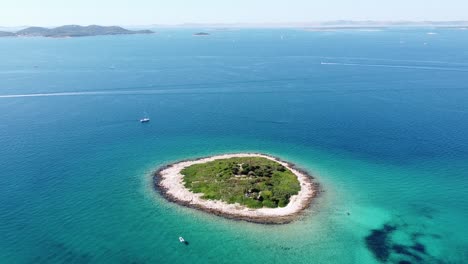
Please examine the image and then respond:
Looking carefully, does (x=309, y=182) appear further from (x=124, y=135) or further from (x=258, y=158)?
(x=124, y=135)

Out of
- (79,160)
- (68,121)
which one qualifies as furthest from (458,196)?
(68,121)

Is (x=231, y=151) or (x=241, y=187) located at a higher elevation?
(x=231, y=151)

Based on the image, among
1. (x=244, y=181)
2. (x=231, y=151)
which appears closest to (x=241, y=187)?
(x=244, y=181)

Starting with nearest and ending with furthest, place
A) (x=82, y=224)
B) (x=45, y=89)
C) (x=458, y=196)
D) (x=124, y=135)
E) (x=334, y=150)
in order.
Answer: (x=82, y=224)
(x=458, y=196)
(x=334, y=150)
(x=124, y=135)
(x=45, y=89)

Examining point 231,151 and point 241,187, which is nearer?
point 241,187

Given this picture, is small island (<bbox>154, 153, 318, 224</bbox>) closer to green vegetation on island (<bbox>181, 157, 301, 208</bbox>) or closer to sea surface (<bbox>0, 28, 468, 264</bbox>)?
green vegetation on island (<bbox>181, 157, 301, 208</bbox>)

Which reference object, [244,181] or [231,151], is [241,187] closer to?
[244,181]
